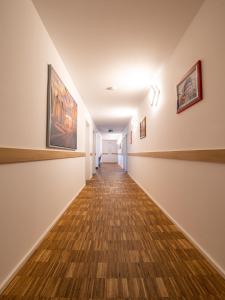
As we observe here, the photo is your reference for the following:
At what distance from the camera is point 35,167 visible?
6.08 feet

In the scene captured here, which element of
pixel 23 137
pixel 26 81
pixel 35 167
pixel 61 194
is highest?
pixel 26 81

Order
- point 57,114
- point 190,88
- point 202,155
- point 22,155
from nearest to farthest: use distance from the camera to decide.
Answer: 1. point 22,155
2. point 202,155
3. point 190,88
4. point 57,114

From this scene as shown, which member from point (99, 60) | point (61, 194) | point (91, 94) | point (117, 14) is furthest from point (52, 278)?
point (91, 94)

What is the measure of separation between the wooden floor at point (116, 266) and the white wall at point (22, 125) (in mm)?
212

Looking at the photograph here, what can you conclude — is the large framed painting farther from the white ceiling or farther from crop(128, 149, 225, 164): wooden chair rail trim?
crop(128, 149, 225, 164): wooden chair rail trim

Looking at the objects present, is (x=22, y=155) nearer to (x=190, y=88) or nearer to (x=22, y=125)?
(x=22, y=125)

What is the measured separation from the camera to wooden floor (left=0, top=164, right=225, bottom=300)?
4.23 ft

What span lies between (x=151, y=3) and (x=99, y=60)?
1228 mm

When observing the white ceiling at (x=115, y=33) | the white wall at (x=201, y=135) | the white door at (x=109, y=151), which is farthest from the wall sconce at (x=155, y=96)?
the white door at (x=109, y=151)

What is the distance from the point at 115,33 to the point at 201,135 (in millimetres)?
1599

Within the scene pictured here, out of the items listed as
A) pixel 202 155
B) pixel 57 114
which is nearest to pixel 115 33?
pixel 57 114

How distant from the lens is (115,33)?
219 cm

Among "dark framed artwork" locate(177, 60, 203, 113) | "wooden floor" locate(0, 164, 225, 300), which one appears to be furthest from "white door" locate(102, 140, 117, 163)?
"dark framed artwork" locate(177, 60, 203, 113)

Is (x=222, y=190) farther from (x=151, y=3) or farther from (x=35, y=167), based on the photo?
(x=151, y=3)
